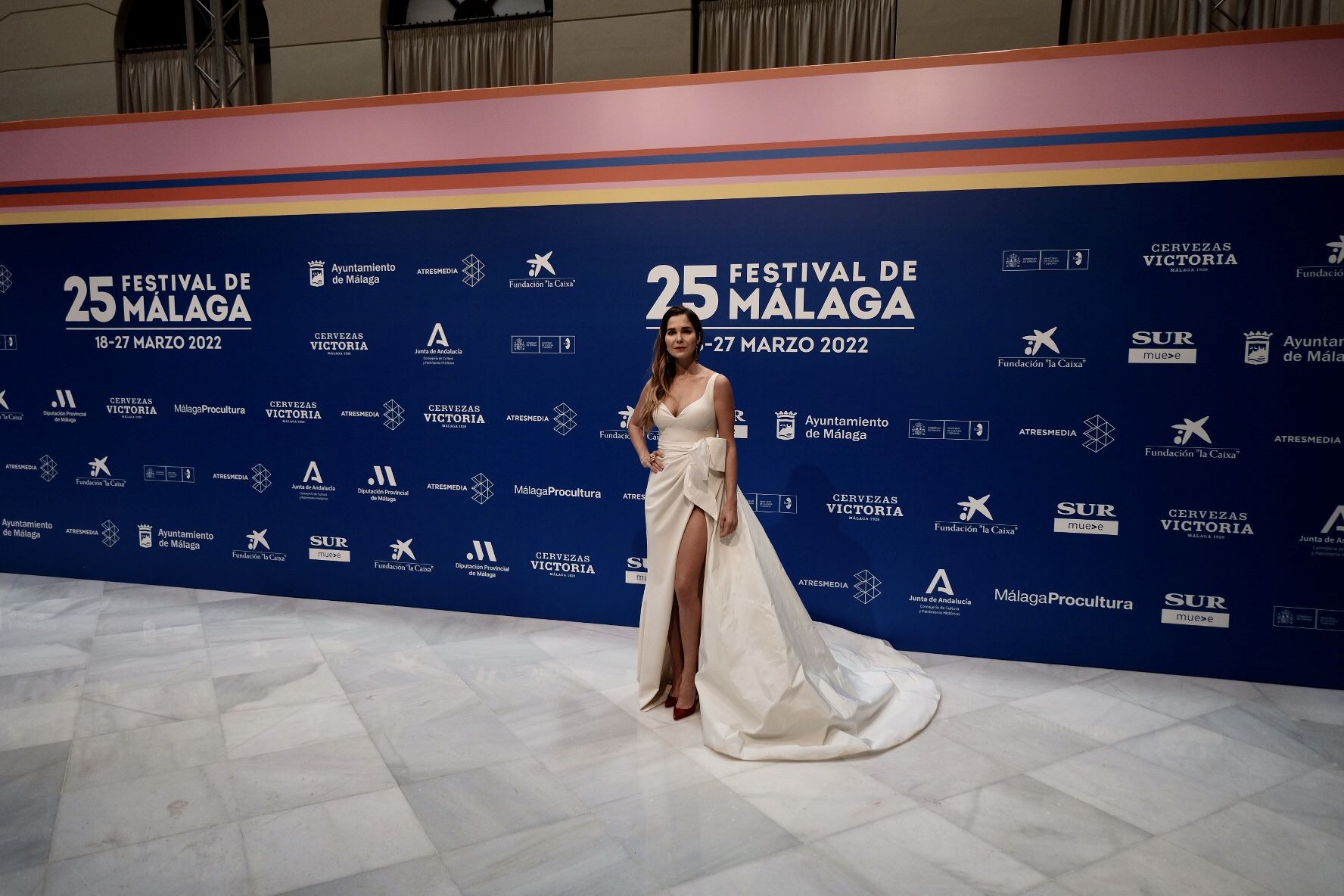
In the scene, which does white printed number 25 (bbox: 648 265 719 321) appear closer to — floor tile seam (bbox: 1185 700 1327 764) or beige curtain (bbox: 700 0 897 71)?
beige curtain (bbox: 700 0 897 71)

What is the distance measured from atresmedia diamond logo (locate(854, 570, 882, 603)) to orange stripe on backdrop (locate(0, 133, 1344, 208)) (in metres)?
1.99

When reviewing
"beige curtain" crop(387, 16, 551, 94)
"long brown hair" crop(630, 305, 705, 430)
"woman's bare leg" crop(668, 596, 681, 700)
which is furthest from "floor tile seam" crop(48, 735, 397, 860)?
"beige curtain" crop(387, 16, 551, 94)

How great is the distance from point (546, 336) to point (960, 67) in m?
2.41

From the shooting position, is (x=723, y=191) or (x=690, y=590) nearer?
(x=690, y=590)

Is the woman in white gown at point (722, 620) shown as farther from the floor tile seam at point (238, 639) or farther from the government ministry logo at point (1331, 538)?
the floor tile seam at point (238, 639)

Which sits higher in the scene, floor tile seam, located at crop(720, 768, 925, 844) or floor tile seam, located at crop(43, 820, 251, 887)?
floor tile seam, located at crop(720, 768, 925, 844)

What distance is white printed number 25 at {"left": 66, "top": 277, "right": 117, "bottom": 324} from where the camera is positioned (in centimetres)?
500

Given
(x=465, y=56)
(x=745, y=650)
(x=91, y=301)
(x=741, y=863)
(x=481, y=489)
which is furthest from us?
(x=465, y=56)

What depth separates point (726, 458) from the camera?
3219 mm

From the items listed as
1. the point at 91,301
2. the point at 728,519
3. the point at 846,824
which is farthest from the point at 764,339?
the point at 91,301

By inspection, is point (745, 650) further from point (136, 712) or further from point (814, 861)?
point (136, 712)

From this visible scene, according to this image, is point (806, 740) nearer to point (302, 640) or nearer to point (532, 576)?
point (532, 576)

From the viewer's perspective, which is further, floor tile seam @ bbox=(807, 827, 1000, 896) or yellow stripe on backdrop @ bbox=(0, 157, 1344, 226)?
yellow stripe on backdrop @ bbox=(0, 157, 1344, 226)

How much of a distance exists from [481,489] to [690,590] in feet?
5.87
